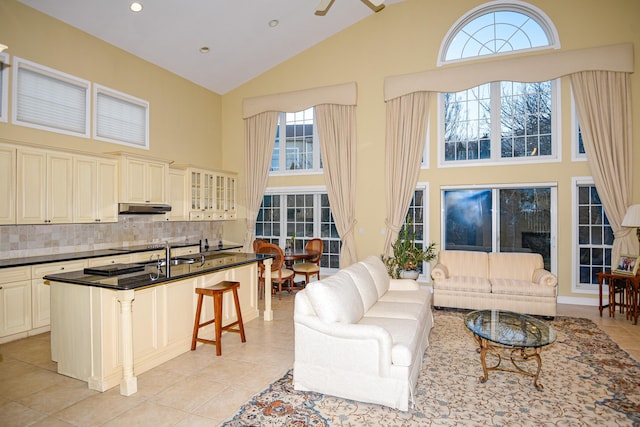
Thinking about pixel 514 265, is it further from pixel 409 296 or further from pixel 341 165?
pixel 341 165

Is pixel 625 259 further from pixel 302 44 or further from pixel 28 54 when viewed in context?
pixel 28 54

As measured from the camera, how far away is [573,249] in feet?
19.1

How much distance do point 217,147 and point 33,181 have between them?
13.3 feet

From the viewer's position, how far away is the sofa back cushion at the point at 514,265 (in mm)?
5492

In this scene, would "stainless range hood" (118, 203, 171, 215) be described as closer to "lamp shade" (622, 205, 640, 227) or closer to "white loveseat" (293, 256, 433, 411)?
"white loveseat" (293, 256, 433, 411)

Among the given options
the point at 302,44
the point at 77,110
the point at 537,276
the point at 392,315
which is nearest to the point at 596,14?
the point at 537,276

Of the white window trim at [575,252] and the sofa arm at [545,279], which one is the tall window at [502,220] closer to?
the white window trim at [575,252]

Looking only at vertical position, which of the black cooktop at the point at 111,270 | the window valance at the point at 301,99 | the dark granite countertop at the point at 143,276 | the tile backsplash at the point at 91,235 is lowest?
the dark granite countertop at the point at 143,276

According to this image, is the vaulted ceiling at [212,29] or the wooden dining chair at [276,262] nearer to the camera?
the vaulted ceiling at [212,29]

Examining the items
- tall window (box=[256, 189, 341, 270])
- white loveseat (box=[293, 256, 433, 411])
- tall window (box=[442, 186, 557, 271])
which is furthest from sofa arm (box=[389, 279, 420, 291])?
tall window (box=[256, 189, 341, 270])

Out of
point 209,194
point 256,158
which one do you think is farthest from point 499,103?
point 209,194

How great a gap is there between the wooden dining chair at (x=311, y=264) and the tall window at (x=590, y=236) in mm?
4303

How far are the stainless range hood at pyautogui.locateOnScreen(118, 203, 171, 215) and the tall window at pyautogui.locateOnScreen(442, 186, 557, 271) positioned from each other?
4983 mm

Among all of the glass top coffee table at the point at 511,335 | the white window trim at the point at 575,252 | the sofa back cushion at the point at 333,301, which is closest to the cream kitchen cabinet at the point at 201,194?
the sofa back cushion at the point at 333,301
